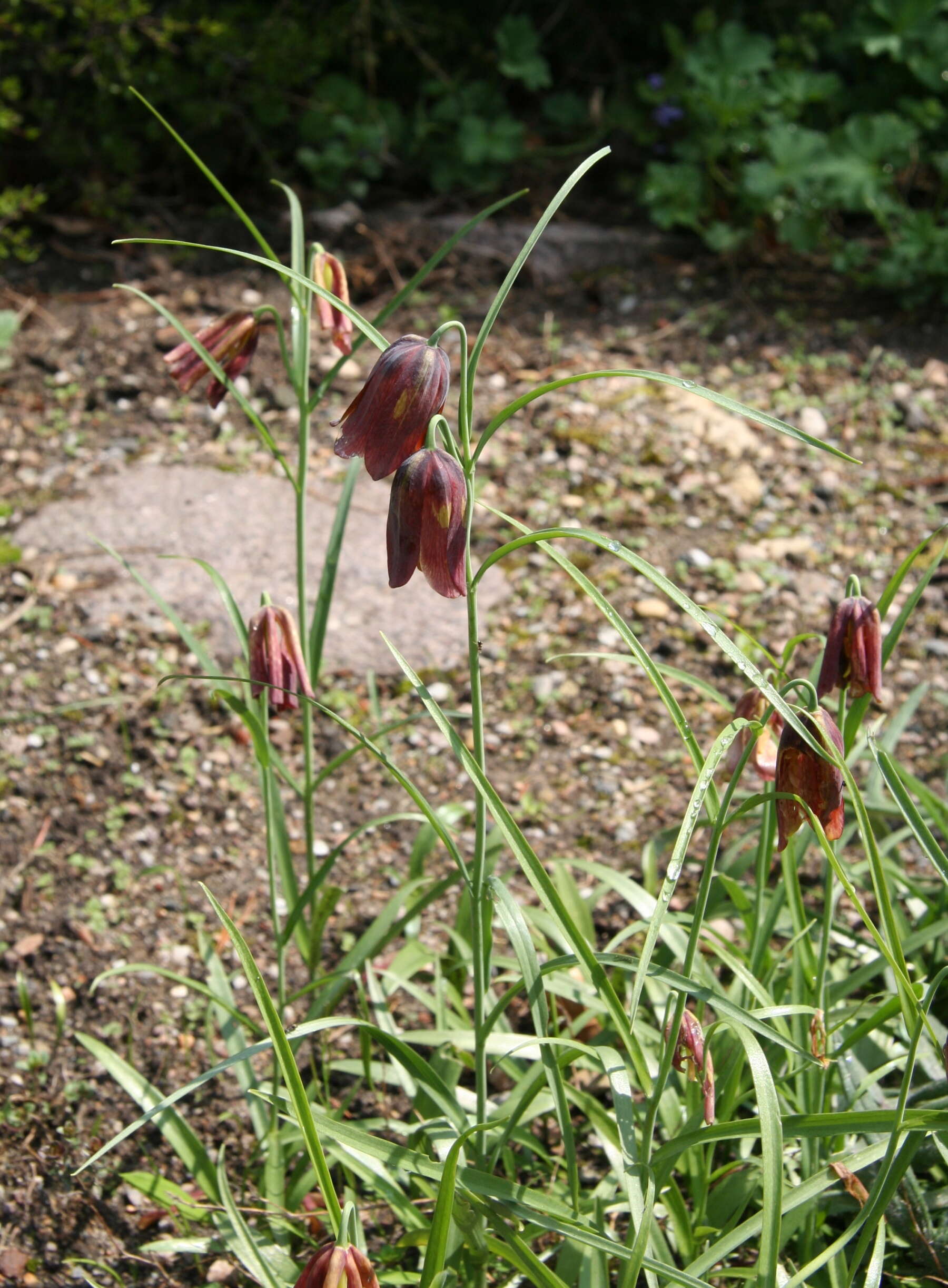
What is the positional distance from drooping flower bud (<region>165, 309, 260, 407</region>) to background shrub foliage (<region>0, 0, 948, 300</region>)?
6.40 ft

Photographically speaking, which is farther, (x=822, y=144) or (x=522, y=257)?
(x=822, y=144)

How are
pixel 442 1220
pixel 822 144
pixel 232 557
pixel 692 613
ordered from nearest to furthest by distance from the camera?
pixel 692 613
pixel 442 1220
pixel 232 557
pixel 822 144

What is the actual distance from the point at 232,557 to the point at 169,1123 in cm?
131

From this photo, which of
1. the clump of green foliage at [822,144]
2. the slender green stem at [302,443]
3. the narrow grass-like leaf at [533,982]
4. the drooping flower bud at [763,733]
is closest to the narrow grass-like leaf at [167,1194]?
the slender green stem at [302,443]

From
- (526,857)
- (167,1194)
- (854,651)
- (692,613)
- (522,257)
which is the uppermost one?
(522,257)

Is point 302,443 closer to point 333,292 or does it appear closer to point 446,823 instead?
point 333,292

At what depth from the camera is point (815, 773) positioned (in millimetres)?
1018

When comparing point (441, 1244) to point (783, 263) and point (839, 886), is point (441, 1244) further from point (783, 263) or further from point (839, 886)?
point (783, 263)

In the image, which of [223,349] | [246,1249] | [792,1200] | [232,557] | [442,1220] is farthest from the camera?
[232,557]

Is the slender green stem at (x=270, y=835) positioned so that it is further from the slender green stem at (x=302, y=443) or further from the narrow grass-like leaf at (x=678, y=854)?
the narrow grass-like leaf at (x=678, y=854)

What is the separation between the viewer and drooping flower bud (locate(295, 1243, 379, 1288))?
950 mm

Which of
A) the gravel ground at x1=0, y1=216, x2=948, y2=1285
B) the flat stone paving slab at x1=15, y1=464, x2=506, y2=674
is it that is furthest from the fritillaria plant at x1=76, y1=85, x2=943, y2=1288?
the flat stone paving slab at x1=15, y1=464, x2=506, y2=674

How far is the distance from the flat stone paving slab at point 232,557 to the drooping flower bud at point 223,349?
891 mm

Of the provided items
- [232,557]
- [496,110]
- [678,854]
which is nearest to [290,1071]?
[678,854]
